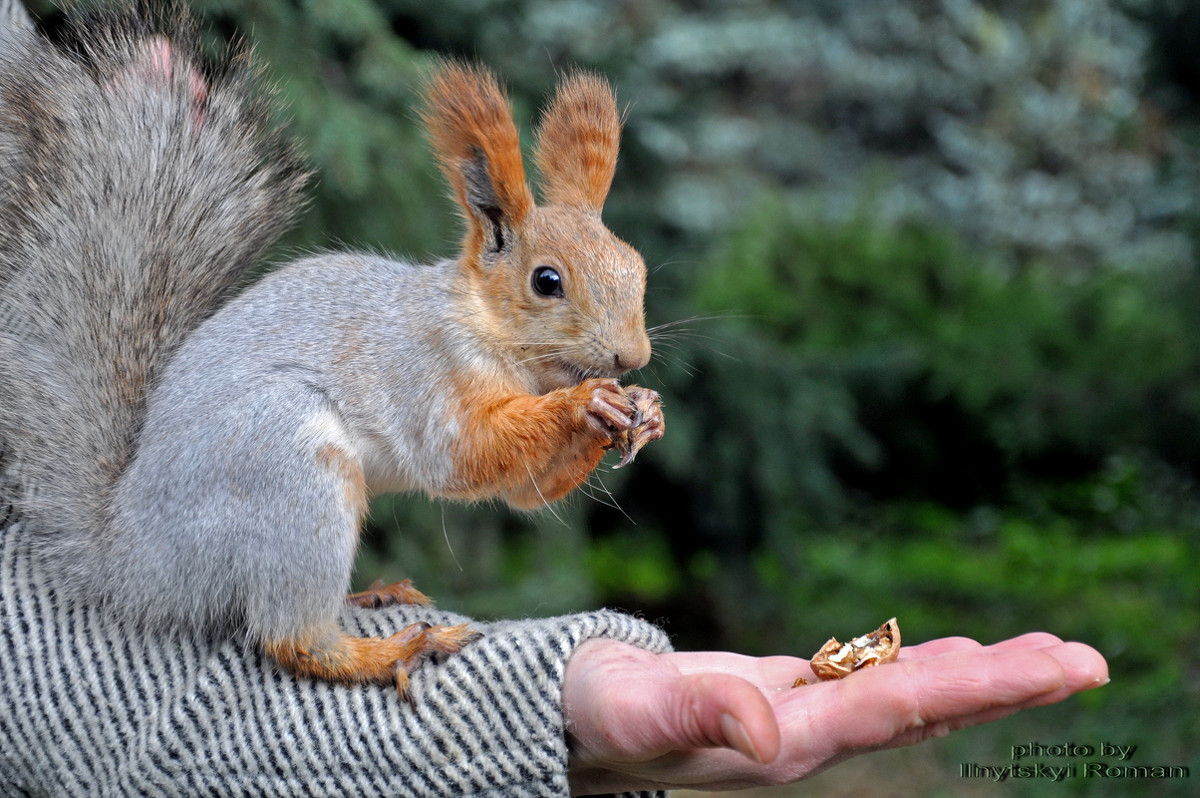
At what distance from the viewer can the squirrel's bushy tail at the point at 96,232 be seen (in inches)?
39.1

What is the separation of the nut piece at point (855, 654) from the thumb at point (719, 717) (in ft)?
0.82

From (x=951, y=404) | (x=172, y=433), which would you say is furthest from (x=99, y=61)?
(x=951, y=404)

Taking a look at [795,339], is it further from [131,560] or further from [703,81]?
[131,560]

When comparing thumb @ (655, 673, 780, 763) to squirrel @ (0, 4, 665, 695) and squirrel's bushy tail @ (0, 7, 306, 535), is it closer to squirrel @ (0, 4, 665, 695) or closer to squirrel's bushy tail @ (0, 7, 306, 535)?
squirrel @ (0, 4, 665, 695)

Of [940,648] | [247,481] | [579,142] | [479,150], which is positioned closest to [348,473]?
[247,481]

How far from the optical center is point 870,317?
4387mm

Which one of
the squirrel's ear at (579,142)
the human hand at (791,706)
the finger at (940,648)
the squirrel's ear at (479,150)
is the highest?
the squirrel's ear at (579,142)

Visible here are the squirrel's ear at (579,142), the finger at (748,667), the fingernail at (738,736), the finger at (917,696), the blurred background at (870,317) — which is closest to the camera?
the fingernail at (738,736)

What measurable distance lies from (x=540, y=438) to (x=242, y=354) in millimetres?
309

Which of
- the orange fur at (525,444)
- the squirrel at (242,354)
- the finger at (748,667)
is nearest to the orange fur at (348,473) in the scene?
the squirrel at (242,354)

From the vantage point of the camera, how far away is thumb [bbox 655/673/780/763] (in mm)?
725

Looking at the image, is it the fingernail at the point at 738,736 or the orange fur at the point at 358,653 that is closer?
the fingernail at the point at 738,736

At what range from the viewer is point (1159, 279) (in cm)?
334

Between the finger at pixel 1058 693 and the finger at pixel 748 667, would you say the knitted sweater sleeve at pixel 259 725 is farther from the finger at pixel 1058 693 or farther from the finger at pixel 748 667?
the finger at pixel 1058 693
